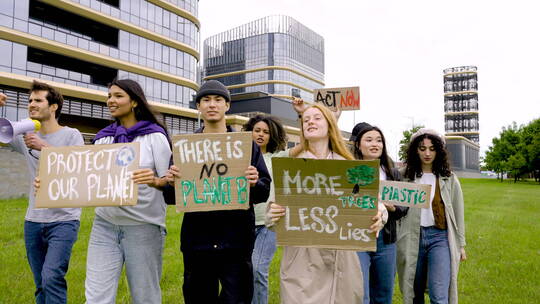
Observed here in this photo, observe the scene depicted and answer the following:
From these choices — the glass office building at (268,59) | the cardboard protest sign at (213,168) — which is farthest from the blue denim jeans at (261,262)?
the glass office building at (268,59)

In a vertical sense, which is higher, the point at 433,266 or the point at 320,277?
the point at 320,277

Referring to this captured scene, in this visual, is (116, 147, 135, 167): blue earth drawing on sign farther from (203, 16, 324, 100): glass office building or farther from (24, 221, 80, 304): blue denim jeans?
(203, 16, 324, 100): glass office building

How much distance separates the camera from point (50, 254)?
317cm

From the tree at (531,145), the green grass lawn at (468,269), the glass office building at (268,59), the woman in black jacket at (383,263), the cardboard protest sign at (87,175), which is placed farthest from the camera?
the glass office building at (268,59)

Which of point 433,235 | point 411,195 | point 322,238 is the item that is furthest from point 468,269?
point 322,238

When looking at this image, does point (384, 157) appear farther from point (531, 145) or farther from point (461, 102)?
point (461, 102)

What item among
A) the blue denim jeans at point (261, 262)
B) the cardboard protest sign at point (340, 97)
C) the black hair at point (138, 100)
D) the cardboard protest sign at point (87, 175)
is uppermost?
the cardboard protest sign at point (340, 97)

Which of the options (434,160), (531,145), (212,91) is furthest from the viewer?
(531,145)

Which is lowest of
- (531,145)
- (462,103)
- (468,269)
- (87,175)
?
(468,269)

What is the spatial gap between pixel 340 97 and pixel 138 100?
410 cm

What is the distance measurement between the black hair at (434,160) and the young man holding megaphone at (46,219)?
3.18 meters

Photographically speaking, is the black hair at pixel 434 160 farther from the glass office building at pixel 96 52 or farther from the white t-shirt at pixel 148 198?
the glass office building at pixel 96 52

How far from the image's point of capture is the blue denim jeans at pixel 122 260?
8.96 feet

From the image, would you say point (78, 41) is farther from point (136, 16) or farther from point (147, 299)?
point (147, 299)
